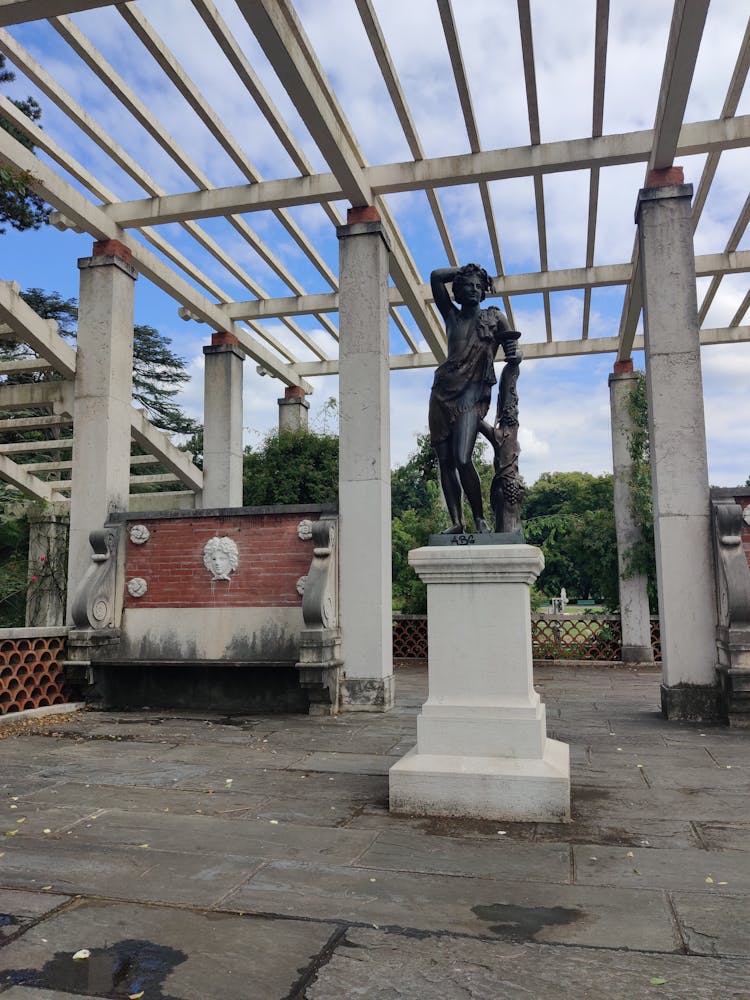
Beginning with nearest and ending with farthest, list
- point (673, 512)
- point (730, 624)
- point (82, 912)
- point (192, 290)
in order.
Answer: point (82, 912) → point (730, 624) → point (673, 512) → point (192, 290)

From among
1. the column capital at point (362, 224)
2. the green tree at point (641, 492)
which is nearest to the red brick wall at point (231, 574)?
the column capital at point (362, 224)

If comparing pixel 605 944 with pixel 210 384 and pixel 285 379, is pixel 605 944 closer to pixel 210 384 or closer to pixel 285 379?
pixel 210 384

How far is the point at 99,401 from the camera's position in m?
8.62

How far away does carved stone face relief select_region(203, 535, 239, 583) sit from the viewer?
791cm

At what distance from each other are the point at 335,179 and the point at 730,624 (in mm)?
6012

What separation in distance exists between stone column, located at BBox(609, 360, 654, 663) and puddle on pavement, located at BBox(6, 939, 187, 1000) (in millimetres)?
11249

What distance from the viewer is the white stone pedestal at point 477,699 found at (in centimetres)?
392

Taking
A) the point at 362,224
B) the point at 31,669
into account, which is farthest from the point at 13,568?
the point at 362,224

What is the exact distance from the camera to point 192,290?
11023 mm

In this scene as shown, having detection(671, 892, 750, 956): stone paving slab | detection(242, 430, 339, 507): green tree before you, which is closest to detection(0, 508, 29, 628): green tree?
detection(242, 430, 339, 507): green tree

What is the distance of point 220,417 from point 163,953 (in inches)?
415

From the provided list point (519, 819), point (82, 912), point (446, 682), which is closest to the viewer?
point (82, 912)

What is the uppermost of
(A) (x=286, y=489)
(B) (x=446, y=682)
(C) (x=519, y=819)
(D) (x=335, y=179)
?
(D) (x=335, y=179)

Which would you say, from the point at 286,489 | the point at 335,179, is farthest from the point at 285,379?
the point at 335,179
